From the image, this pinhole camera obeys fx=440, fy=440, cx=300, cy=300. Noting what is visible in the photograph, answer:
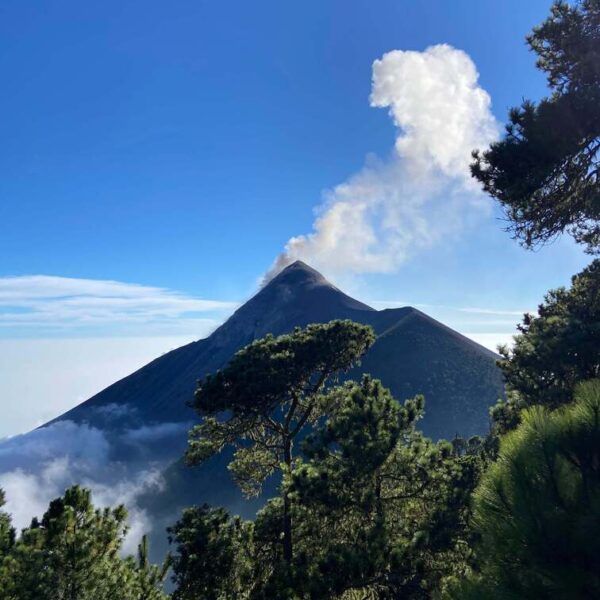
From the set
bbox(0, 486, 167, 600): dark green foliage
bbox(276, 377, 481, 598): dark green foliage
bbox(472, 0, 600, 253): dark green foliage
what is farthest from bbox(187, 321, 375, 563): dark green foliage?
bbox(472, 0, 600, 253): dark green foliage

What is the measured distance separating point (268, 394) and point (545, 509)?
14.8m

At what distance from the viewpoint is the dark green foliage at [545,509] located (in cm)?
476

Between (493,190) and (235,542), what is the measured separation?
14606mm

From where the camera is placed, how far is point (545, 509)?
16.0 ft

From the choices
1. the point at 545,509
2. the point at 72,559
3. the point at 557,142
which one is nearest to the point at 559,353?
the point at 557,142

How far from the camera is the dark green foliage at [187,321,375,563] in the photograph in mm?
18469

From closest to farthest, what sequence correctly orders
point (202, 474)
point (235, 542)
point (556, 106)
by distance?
1. point (556, 106)
2. point (235, 542)
3. point (202, 474)

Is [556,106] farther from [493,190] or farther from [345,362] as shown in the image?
[345,362]

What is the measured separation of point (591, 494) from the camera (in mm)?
4953

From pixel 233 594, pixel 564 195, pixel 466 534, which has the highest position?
pixel 564 195

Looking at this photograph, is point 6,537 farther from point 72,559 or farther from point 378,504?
point 378,504

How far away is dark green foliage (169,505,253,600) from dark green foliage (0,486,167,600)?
2951 mm

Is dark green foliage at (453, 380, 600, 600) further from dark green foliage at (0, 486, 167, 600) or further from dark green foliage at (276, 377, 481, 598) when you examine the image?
dark green foliage at (0, 486, 167, 600)

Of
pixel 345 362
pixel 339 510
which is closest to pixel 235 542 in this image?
pixel 339 510
